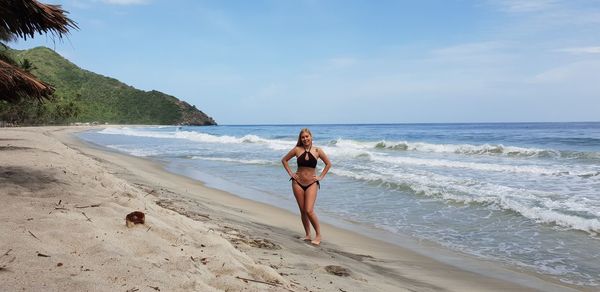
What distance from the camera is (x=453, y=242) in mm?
7211

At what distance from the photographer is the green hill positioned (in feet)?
407

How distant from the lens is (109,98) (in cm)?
14100

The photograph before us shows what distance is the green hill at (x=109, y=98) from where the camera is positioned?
124m

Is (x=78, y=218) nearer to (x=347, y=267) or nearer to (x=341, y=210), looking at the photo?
(x=347, y=267)

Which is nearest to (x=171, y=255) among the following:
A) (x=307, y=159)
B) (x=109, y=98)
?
(x=307, y=159)

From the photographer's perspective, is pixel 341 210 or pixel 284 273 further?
pixel 341 210

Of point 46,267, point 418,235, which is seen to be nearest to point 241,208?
point 418,235

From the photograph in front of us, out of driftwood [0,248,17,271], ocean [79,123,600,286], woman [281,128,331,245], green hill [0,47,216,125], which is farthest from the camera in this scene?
green hill [0,47,216,125]

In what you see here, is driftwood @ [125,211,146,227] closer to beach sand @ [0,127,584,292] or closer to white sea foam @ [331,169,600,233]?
beach sand @ [0,127,584,292]

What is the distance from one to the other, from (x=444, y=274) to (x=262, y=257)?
90.7 inches

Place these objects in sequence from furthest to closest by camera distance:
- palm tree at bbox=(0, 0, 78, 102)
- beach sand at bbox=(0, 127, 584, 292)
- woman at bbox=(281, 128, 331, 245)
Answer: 1. woman at bbox=(281, 128, 331, 245)
2. palm tree at bbox=(0, 0, 78, 102)
3. beach sand at bbox=(0, 127, 584, 292)

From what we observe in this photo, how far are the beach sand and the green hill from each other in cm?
11482

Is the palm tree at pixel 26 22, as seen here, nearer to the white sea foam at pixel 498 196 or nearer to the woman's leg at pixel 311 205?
the woman's leg at pixel 311 205

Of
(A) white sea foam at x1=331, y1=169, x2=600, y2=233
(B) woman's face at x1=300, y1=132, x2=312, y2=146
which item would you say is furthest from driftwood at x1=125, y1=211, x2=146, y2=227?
(A) white sea foam at x1=331, y1=169, x2=600, y2=233
